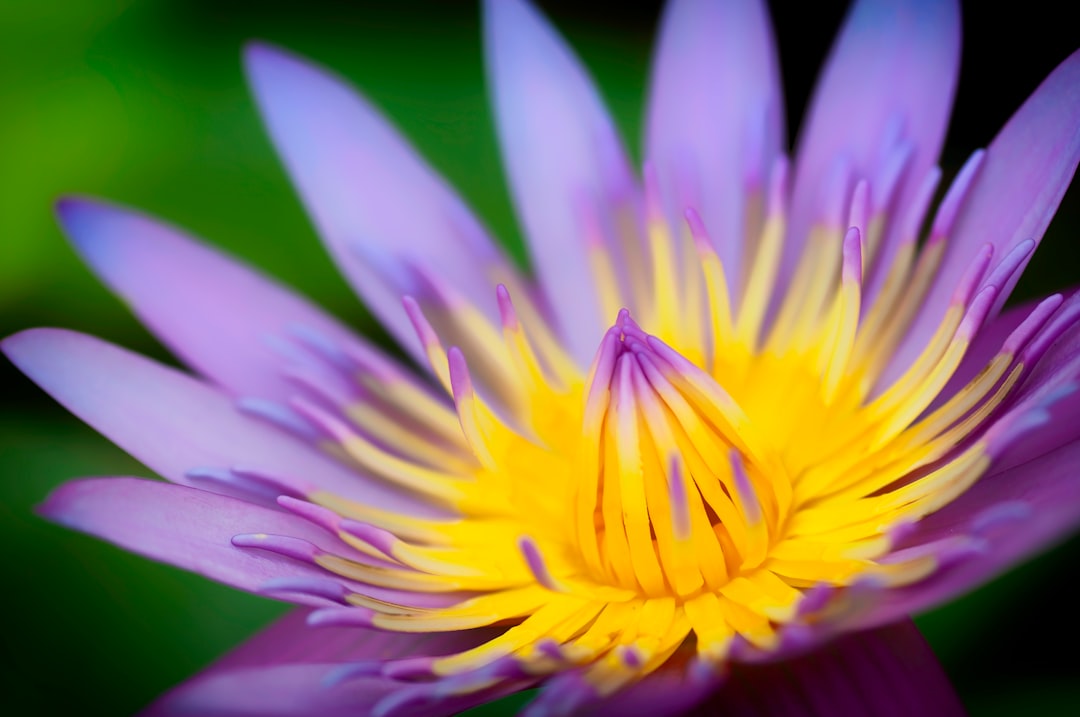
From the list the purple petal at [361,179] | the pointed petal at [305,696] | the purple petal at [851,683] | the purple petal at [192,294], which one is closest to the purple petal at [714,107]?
the purple petal at [361,179]

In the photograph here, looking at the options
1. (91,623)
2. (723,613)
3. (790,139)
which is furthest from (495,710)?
(790,139)

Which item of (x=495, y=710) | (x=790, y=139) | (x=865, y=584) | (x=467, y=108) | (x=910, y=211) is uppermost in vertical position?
(x=467, y=108)

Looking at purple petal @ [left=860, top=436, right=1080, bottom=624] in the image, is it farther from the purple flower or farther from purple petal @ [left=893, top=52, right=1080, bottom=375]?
purple petal @ [left=893, top=52, right=1080, bottom=375]

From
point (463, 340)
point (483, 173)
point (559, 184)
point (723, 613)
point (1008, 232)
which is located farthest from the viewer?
point (483, 173)

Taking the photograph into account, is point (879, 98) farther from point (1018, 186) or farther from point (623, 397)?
point (623, 397)

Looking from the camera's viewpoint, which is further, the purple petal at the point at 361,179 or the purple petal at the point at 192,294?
the purple petal at the point at 361,179

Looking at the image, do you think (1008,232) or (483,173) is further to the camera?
(483,173)

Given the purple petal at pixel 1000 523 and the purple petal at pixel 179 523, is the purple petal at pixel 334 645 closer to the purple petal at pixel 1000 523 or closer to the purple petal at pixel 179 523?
the purple petal at pixel 179 523

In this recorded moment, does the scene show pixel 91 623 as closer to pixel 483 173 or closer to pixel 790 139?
pixel 483 173

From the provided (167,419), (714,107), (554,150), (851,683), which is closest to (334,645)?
(167,419)
